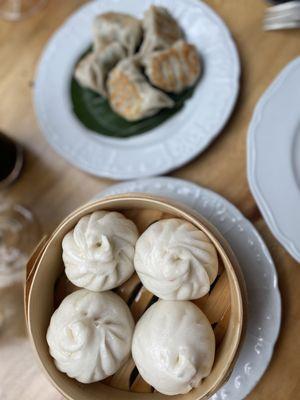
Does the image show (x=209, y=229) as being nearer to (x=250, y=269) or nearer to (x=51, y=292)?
(x=250, y=269)

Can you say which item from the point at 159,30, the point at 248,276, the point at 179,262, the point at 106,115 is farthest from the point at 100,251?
the point at 159,30


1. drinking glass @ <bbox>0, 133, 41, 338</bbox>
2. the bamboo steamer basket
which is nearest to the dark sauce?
drinking glass @ <bbox>0, 133, 41, 338</bbox>

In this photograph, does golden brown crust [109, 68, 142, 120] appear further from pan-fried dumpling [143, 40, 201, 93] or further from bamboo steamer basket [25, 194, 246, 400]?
bamboo steamer basket [25, 194, 246, 400]

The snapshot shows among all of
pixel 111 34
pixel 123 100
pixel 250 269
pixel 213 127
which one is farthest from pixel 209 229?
pixel 111 34

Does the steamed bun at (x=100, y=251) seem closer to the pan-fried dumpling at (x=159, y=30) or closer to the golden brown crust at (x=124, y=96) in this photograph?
the golden brown crust at (x=124, y=96)

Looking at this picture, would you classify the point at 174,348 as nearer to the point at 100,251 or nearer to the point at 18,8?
the point at 100,251

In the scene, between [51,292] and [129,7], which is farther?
[129,7]
